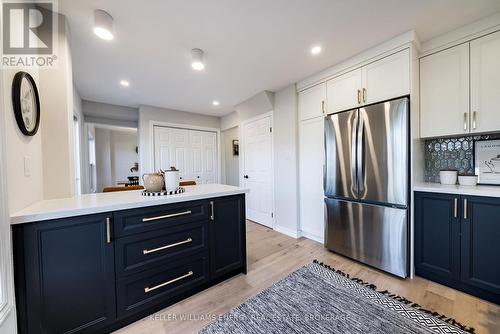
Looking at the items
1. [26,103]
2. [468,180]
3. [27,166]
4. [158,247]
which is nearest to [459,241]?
[468,180]

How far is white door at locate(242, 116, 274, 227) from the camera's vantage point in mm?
3648

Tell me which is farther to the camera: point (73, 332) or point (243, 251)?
point (243, 251)

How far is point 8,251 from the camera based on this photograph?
3.23 feet

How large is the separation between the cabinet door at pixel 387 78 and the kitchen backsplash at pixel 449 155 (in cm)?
84

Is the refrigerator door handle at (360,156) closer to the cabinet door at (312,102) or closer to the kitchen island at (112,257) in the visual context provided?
the cabinet door at (312,102)

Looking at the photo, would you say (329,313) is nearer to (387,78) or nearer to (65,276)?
(65,276)

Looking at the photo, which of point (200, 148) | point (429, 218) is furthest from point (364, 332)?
point (200, 148)

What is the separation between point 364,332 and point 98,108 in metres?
5.11

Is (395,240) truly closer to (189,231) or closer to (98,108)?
(189,231)

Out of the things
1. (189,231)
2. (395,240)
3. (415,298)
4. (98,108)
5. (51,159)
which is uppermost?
(98,108)

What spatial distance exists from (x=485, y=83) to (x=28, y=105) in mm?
3765

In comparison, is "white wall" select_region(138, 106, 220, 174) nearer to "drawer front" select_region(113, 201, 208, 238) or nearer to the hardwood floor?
"drawer front" select_region(113, 201, 208, 238)

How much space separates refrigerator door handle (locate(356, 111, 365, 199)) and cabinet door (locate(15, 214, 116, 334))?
2.41 meters

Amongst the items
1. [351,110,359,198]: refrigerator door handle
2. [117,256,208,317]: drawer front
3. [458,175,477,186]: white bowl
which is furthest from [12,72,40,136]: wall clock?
[458,175,477,186]: white bowl
